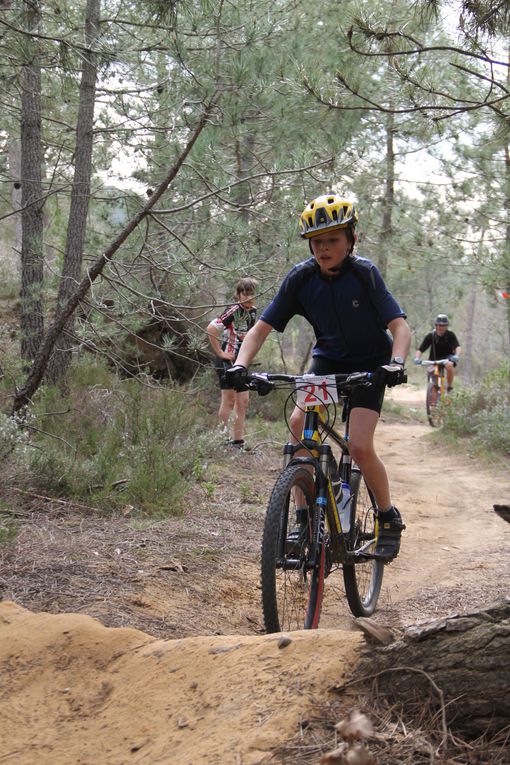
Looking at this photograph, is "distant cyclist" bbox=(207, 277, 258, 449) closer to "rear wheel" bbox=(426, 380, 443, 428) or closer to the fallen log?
the fallen log

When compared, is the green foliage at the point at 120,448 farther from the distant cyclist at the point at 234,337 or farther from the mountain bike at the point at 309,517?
the mountain bike at the point at 309,517

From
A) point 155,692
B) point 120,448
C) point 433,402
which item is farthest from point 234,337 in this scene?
point 433,402

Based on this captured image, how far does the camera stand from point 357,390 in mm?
3998

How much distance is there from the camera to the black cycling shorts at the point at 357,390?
13.3ft

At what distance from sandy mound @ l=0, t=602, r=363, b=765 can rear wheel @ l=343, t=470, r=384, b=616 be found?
1.45m

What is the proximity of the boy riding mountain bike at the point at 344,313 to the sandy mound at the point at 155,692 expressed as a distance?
1.55 meters

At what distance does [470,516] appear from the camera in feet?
25.1

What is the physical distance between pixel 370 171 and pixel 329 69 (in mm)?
11400

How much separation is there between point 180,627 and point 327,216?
2396 millimetres

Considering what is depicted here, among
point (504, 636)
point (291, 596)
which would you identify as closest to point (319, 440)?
point (291, 596)

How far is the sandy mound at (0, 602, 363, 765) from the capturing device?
2.38m

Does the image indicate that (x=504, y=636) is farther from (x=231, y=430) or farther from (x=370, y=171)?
(x=370, y=171)

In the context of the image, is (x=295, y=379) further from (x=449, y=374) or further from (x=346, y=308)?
(x=449, y=374)

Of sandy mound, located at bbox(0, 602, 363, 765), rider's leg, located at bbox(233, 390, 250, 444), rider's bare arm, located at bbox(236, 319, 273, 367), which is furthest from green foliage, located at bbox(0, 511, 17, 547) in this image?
rider's leg, located at bbox(233, 390, 250, 444)
